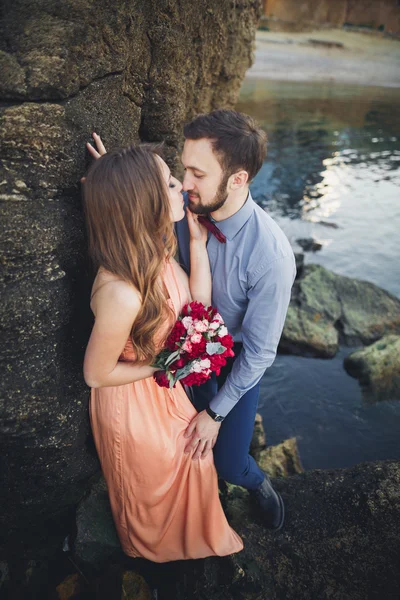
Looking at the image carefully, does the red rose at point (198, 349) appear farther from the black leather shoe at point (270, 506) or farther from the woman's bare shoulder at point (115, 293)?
the black leather shoe at point (270, 506)

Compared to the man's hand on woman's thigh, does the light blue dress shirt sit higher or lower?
higher

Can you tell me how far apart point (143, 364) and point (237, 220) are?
1.18 meters

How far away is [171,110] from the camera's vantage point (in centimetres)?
355

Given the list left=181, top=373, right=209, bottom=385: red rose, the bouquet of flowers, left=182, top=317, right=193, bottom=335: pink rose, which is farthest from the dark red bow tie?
left=181, top=373, right=209, bottom=385: red rose

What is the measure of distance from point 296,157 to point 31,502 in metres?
16.2

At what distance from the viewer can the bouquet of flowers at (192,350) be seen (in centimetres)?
268

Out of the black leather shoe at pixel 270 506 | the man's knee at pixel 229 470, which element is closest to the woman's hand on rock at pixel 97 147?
the man's knee at pixel 229 470

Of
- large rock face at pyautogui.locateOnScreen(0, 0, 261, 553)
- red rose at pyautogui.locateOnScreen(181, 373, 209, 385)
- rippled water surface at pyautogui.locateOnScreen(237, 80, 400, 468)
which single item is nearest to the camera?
large rock face at pyautogui.locateOnScreen(0, 0, 261, 553)

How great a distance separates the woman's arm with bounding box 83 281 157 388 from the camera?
226 cm

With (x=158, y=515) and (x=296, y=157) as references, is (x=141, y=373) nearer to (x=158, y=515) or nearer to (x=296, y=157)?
(x=158, y=515)

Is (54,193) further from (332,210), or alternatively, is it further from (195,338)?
(332,210)

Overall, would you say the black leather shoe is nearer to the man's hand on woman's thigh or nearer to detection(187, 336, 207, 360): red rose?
the man's hand on woman's thigh

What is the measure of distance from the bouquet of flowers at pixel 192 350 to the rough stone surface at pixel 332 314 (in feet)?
14.7

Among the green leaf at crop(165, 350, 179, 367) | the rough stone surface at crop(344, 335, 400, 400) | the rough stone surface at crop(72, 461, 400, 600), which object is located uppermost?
the green leaf at crop(165, 350, 179, 367)
